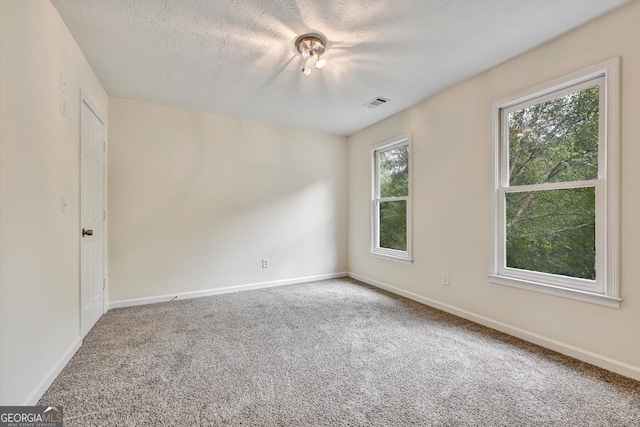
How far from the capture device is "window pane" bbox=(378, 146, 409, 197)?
12.3ft

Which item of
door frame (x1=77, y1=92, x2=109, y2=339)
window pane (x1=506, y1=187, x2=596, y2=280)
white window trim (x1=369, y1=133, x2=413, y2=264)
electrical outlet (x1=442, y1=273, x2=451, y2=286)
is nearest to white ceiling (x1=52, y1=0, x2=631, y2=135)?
door frame (x1=77, y1=92, x2=109, y2=339)

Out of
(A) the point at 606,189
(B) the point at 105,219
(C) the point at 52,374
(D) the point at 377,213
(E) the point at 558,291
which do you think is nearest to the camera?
(C) the point at 52,374

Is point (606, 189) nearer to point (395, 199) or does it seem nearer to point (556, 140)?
point (556, 140)

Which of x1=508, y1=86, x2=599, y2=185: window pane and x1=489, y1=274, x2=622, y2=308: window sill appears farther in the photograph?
x1=508, y1=86, x2=599, y2=185: window pane

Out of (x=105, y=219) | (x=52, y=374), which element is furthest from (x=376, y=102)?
(x=52, y=374)

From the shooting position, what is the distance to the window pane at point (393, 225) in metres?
3.76

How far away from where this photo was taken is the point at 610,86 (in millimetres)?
1876

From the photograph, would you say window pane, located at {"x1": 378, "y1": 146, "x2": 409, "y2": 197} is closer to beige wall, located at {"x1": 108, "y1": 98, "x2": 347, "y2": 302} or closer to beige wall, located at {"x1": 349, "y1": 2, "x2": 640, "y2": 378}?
beige wall, located at {"x1": 349, "y1": 2, "x2": 640, "y2": 378}

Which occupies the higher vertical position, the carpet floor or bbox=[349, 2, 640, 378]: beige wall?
bbox=[349, 2, 640, 378]: beige wall

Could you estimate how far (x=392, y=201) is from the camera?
12.9 ft

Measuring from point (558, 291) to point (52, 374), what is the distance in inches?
140

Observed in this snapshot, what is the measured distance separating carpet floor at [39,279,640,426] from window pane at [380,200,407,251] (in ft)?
3.95

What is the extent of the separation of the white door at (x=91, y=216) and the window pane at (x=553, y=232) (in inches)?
147

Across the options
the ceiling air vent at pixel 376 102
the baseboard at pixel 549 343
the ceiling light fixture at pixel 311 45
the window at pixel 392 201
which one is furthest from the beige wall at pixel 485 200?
the ceiling light fixture at pixel 311 45
